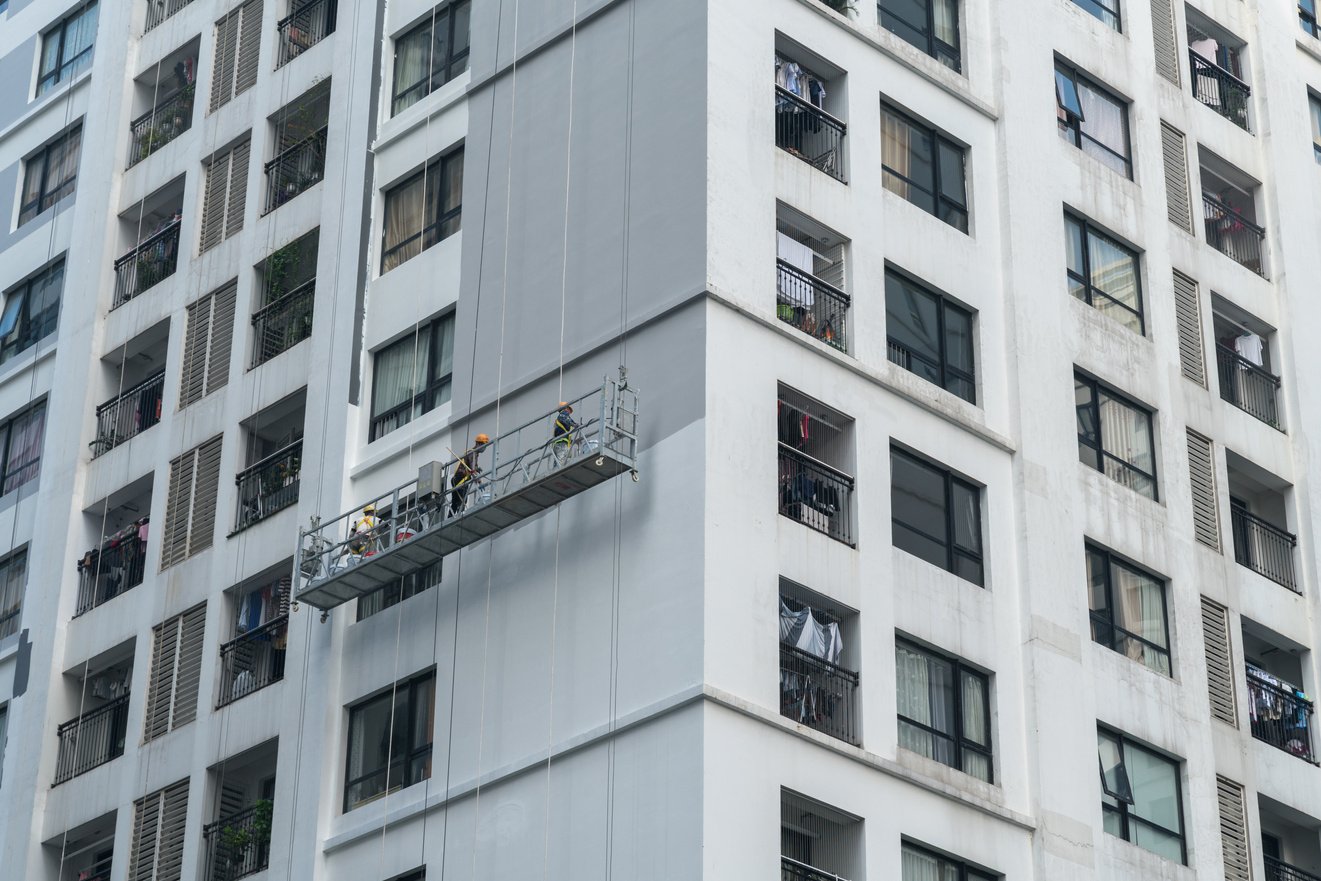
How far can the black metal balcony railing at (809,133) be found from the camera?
50469 millimetres

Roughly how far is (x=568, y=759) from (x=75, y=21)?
31680 mm

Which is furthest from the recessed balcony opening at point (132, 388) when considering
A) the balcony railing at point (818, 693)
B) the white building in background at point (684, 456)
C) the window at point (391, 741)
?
the balcony railing at point (818, 693)

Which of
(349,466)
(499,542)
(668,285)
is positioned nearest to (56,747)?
(349,466)

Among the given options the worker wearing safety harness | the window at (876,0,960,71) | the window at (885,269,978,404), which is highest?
the window at (876,0,960,71)

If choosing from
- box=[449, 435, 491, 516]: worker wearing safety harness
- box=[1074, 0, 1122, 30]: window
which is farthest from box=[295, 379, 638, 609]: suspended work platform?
box=[1074, 0, 1122, 30]: window

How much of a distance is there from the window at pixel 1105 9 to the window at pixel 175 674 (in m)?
23.7

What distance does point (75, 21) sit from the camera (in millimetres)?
68250

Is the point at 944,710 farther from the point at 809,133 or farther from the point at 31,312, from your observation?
the point at 31,312

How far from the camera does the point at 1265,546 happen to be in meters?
56.2

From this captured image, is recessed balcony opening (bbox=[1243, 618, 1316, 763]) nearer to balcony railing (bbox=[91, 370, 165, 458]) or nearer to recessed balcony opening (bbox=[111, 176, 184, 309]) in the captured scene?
balcony railing (bbox=[91, 370, 165, 458])

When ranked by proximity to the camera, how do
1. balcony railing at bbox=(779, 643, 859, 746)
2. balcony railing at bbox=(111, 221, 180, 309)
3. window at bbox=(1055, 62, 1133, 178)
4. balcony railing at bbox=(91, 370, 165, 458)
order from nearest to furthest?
1. balcony railing at bbox=(779, 643, 859, 746)
2. window at bbox=(1055, 62, 1133, 178)
3. balcony railing at bbox=(91, 370, 165, 458)
4. balcony railing at bbox=(111, 221, 180, 309)

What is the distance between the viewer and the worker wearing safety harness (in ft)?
158

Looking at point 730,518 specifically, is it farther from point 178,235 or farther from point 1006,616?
point 178,235

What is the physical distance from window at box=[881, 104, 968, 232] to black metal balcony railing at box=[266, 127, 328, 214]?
1293cm
